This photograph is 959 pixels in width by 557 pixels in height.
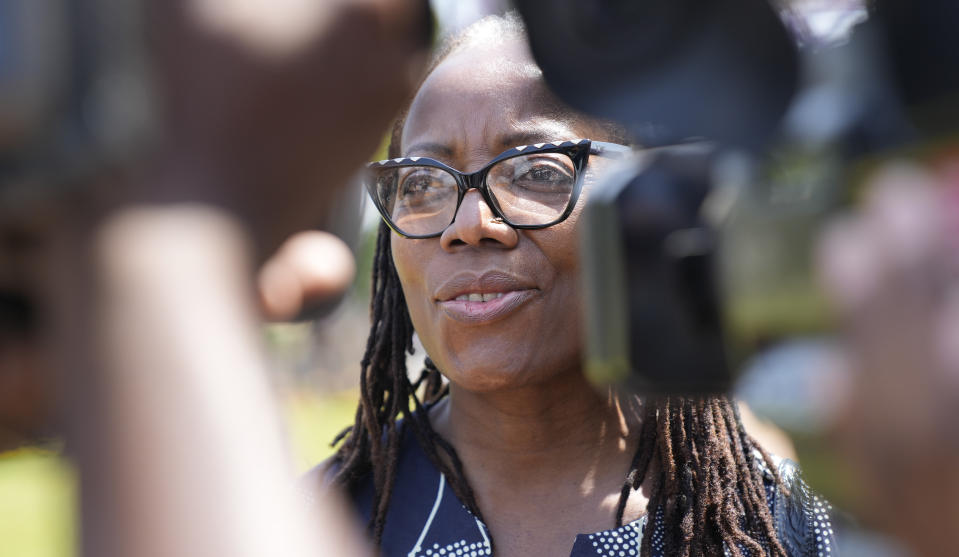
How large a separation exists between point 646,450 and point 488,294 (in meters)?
0.49

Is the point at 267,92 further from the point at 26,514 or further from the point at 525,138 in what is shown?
the point at 26,514

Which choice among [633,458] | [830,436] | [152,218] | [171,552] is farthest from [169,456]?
[633,458]

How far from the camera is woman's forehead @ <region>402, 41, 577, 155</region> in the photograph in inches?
76.8

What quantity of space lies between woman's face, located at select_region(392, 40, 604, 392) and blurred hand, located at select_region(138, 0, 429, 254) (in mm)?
1140

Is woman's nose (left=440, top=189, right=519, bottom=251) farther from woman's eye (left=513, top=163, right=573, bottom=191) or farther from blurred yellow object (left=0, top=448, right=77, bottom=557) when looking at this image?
blurred yellow object (left=0, top=448, right=77, bottom=557)

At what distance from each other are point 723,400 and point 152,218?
1.64 metres

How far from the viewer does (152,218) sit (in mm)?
697

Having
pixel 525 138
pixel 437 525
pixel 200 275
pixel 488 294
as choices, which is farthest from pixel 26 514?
pixel 200 275

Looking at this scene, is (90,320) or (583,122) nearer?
(90,320)

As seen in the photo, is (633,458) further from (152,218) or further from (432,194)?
(152,218)

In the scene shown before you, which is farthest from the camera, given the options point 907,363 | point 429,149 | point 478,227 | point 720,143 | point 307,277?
point 429,149

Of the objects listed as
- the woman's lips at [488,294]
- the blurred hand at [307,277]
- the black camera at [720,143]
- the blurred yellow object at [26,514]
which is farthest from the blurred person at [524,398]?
the blurred yellow object at [26,514]

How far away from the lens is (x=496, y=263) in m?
1.90

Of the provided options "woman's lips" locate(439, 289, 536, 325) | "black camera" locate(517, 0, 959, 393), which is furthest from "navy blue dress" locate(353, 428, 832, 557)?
"black camera" locate(517, 0, 959, 393)
